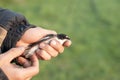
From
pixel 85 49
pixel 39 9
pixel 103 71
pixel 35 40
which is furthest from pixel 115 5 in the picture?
pixel 35 40

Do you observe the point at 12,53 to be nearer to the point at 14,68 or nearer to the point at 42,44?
the point at 14,68

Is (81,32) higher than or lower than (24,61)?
lower

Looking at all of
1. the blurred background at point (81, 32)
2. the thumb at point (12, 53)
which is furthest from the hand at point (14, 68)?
the blurred background at point (81, 32)

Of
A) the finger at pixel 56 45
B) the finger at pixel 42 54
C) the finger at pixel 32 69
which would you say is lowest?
the finger at pixel 32 69

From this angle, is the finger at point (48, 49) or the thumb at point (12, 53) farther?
the finger at point (48, 49)

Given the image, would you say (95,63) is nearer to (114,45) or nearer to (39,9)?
(114,45)

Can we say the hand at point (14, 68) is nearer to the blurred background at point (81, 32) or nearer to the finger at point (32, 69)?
the finger at point (32, 69)

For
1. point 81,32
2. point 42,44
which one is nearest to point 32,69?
point 42,44

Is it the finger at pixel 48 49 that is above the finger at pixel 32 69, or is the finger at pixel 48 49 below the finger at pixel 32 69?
above
